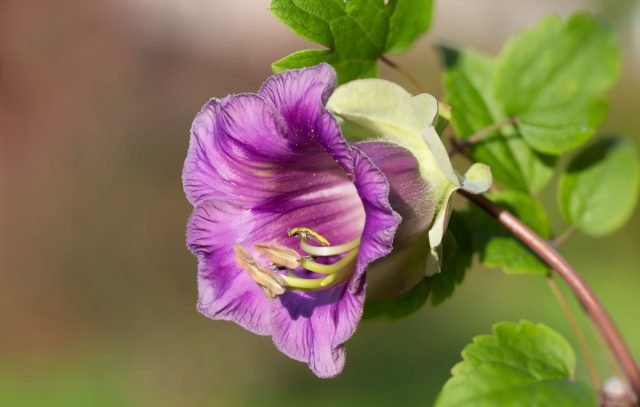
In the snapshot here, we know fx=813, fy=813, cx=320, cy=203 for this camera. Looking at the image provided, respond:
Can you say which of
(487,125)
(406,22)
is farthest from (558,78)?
(406,22)

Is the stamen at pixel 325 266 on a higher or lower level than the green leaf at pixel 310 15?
lower

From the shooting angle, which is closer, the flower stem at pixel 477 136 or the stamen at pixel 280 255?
the stamen at pixel 280 255

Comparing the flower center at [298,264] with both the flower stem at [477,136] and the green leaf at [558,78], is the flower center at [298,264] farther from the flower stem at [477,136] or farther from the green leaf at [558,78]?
the green leaf at [558,78]

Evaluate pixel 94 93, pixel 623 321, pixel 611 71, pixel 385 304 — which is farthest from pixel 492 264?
pixel 94 93

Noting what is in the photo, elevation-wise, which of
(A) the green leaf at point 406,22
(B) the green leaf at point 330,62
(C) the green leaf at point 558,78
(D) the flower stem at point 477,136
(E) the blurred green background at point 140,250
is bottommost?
(E) the blurred green background at point 140,250

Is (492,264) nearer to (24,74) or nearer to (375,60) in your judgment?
(375,60)

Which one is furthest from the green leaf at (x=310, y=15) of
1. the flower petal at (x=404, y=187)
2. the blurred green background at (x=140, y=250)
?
the blurred green background at (x=140, y=250)

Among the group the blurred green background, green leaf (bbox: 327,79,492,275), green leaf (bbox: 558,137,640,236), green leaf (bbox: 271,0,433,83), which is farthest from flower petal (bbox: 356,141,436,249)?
the blurred green background
